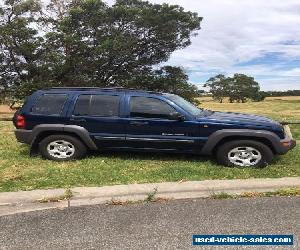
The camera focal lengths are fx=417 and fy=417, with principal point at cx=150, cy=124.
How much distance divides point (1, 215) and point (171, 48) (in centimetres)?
2675

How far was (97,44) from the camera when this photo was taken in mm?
29812

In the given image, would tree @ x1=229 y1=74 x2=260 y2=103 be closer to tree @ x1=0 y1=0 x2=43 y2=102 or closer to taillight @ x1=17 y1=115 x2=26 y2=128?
tree @ x1=0 y1=0 x2=43 y2=102

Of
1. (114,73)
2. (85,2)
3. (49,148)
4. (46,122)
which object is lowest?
(49,148)

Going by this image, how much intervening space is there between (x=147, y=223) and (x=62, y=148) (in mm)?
4094

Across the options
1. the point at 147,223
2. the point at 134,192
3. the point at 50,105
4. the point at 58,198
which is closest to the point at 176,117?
the point at 134,192

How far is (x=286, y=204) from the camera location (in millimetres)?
5742

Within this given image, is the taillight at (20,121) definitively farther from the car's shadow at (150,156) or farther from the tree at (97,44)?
the tree at (97,44)

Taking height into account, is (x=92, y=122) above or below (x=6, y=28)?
below

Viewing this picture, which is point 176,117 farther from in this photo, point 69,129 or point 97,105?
point 69,129

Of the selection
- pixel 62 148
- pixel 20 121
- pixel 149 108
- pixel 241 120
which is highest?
pixel 149 108

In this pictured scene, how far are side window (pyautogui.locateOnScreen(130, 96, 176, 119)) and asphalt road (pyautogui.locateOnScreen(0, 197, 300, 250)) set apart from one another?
260 cm

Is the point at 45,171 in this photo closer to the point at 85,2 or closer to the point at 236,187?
the point at 236,187

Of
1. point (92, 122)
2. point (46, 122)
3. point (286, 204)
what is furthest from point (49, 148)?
point (286, 204)

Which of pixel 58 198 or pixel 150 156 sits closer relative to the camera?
pixel 58 198
